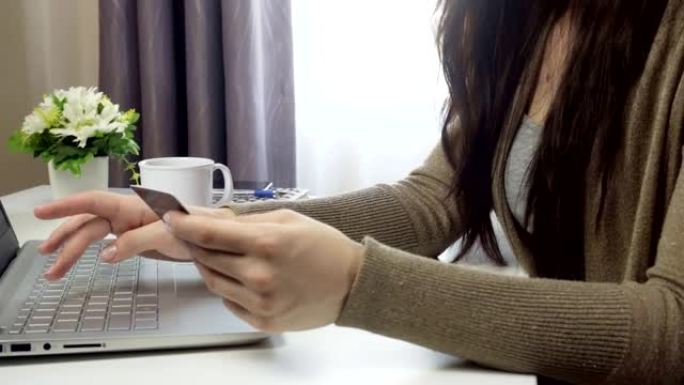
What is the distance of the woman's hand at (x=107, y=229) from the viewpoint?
65 centimetres

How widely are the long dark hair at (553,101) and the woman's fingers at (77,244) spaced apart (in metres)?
0.41

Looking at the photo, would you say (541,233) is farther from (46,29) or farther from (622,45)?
(46,29)

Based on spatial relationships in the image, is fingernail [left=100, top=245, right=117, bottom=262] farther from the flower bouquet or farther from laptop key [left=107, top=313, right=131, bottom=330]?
the flower bouquet

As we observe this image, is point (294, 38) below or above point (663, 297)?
above

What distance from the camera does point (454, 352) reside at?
51 centimetres

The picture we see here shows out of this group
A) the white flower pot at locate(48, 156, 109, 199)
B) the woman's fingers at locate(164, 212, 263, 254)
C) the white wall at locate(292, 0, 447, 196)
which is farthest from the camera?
the white wall at locate(292, 0, 447, 196)

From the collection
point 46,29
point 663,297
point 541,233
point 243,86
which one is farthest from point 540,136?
point 46,29

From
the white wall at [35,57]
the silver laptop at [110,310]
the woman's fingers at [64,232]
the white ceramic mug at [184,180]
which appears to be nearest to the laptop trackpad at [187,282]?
the silver laptop at [110,310]

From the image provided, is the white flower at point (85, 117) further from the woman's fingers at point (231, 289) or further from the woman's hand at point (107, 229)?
the woman's fingers at point (231, 289)

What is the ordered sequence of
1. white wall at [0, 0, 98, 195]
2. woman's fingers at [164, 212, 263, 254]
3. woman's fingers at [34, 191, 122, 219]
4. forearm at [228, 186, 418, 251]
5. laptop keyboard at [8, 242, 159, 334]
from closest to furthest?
woman's fingers at [164, 212, 263, 254], laptop keyboard at [8, 242, 159, 334], woman's fingers at [34, 191, 122, 219], forearm at [228, 186, 418, 251], white wall at [0, 0, 98, 195]

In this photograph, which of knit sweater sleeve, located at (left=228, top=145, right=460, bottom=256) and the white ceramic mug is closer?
knit sweater sleeve, located at (left=228, top=145, right=460, bottom=256)

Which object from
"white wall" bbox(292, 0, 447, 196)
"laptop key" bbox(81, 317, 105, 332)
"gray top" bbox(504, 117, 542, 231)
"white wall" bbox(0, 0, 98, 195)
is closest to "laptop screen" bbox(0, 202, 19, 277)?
"laptop key" bbox(81, 317, 105, 332)

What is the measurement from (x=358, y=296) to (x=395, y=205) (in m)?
0.34

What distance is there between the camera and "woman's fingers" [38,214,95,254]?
672 mm
